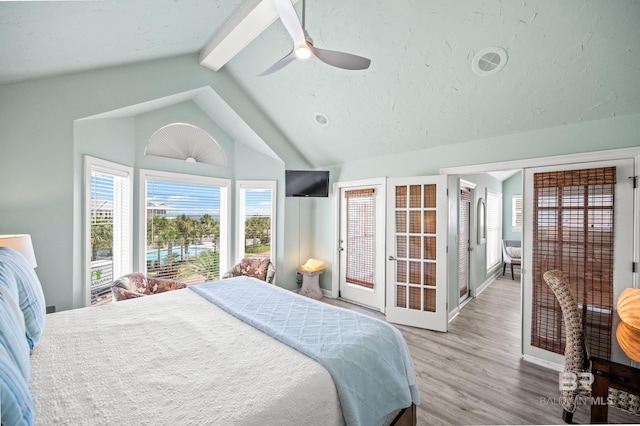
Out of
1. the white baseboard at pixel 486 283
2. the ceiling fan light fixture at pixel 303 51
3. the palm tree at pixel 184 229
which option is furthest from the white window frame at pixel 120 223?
the white baseboard at pixel 486 283

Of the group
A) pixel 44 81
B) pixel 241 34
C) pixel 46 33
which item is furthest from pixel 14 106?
pixel 241 34

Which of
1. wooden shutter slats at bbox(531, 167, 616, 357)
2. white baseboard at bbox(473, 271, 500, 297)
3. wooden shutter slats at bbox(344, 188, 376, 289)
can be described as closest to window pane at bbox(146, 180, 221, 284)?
wooden shutter slats at bbox(344, 188, 376, 289)

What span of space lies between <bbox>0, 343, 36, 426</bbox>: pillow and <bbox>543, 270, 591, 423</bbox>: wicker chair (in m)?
2.86

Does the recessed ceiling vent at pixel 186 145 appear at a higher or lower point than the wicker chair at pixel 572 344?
higher

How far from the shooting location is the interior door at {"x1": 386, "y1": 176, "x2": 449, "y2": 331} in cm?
331

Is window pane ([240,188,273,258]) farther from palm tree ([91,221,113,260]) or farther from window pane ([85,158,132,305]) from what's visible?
palm tree ([91,221,113,260])

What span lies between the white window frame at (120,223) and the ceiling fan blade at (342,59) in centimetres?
250

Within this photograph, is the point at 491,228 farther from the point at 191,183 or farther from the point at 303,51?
the point at 191,183

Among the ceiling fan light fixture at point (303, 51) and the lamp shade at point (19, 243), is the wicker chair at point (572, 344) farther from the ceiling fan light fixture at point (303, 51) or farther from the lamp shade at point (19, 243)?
the lamp shade at point (19, 243)

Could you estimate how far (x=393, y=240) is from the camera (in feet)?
12.1

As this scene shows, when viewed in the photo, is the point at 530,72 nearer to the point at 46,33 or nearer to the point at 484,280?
the point at 46,33

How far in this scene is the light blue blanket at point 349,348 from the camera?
1.30 meters

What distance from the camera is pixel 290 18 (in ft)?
5.30

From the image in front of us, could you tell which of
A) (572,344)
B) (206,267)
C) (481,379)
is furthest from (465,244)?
(206,267)
